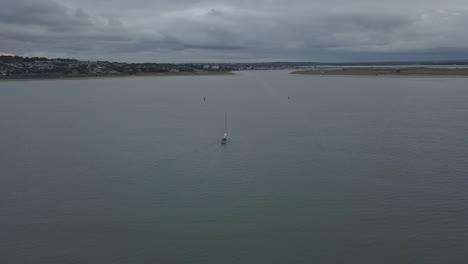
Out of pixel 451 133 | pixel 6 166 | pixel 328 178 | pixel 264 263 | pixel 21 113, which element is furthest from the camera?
pixel 21 113

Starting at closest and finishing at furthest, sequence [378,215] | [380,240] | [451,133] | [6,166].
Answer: [380,240] → [378,215] → [6,166] → [451,133]

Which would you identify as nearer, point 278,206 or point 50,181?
point 278,206

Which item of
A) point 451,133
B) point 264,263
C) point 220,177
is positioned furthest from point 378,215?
point 451,133

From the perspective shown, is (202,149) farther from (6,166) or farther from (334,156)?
(6,166)

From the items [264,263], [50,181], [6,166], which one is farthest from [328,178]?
[6,166]

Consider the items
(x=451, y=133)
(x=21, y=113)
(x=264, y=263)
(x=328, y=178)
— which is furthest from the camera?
(x=21, y=113)

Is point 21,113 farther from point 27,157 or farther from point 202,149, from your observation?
point 202,149
